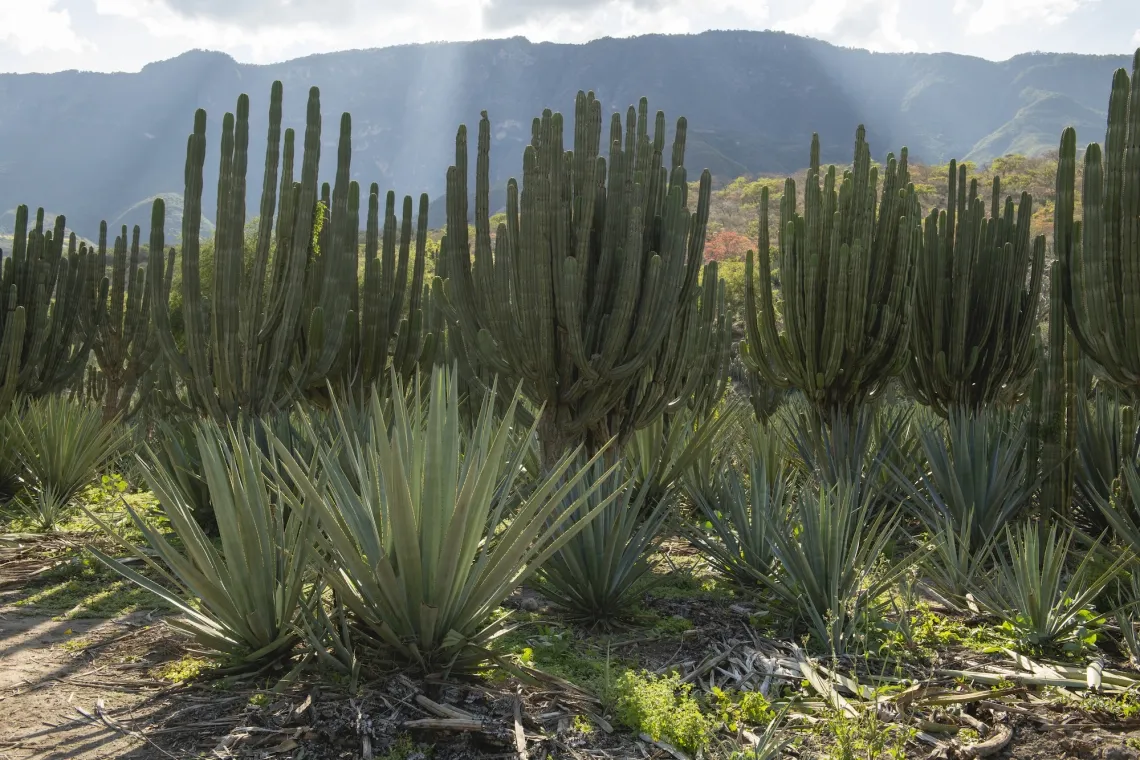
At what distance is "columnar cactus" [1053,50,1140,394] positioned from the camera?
538 centimetres

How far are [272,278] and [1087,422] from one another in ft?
19.7

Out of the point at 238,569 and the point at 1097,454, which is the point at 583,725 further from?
the point at 1097,454

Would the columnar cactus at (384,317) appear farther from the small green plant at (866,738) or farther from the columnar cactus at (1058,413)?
the small green plant at (866,738)

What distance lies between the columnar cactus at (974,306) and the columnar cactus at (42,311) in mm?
8437

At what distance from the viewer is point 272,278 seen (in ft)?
23.2

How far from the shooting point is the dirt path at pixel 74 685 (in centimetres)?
A: 300

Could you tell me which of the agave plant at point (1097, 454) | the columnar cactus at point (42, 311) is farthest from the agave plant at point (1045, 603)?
the columnar cactus at point (42, 311)

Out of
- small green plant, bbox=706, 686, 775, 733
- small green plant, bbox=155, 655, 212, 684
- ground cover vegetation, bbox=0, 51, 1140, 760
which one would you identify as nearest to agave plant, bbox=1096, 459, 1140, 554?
ground cover vegetation, bbox=0, 51, 1140, 760

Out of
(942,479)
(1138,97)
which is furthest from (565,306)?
(1138,97)

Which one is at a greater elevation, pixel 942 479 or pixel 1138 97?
pixel 1138 97

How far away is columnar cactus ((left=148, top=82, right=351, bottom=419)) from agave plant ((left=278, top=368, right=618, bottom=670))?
3288 millimetres

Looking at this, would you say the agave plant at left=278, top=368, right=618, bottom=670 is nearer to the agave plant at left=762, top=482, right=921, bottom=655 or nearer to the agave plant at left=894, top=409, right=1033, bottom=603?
the agave plant at left=762, top=482, right=921, bottom=655

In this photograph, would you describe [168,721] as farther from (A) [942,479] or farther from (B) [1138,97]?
(B) [1138,97]

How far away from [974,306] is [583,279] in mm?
4509
